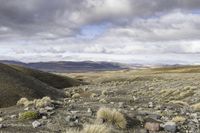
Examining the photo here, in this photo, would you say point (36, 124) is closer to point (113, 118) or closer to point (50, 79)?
point (113, 118)

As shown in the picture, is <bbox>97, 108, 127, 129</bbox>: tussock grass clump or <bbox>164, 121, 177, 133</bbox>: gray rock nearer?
<bbox>97, 108, 127, 129</bbox>: tussock grass clump

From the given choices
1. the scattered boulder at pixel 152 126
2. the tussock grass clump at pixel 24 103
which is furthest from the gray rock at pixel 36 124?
the tussock grass clump at pixel 24 103

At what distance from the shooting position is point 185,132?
810 inches

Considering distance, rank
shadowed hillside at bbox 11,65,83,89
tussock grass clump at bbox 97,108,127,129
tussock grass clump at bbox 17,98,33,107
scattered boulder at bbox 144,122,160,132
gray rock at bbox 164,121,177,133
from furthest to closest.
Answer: shadowed hillside at bbox 11,65,83,89
tussock grass clump at bbox 17,98,33,107
gray rock at bbox 164,121,177,133
scattered boulder at bbox 144,122,160,132
tussock grass clump at bbox 97,108,127,129

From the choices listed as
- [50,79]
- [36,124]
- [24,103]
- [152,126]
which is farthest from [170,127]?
[50,79]

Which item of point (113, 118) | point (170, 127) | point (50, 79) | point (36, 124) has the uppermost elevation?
point (113, 118)

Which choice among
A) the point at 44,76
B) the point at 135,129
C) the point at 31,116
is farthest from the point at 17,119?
the point at 44,76

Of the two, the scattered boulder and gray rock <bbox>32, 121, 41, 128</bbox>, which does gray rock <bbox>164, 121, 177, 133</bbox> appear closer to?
the scattered boulder

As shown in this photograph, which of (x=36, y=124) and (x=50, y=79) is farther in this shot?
(x=50, y=79)

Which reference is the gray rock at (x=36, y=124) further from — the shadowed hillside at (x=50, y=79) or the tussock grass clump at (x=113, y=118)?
the shadowed hillside at (x=50, y=79)

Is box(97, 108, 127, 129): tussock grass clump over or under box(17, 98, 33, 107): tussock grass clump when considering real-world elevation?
over

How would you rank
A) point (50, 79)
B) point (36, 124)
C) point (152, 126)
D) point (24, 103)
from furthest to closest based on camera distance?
point (50, 79) → point (24, 103) → point (152, 126) → point (36, 124)

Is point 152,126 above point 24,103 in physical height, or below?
above

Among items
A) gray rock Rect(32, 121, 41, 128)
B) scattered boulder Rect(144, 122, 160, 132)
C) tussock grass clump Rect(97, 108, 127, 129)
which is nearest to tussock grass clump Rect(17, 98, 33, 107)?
gray rock Rect(32, 121, 41, 128)
